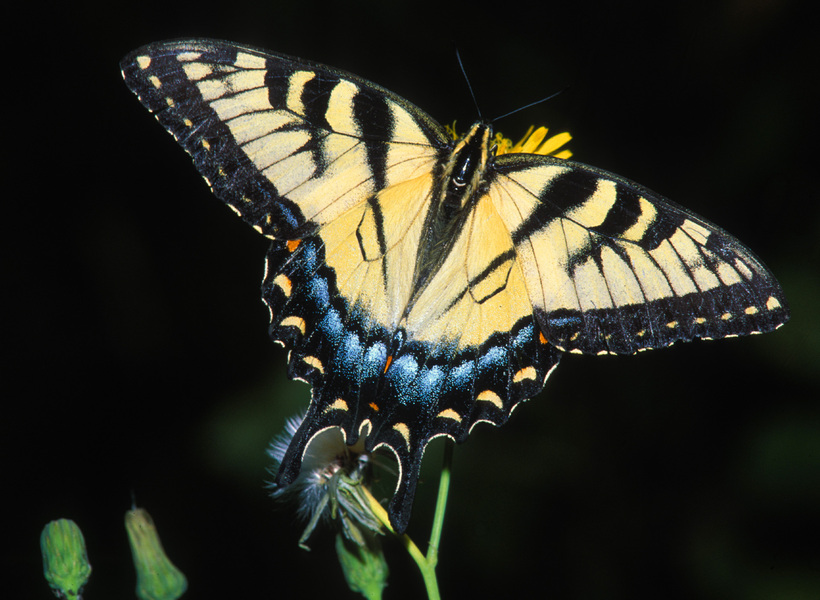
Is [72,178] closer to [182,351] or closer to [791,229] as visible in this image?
[182,351]

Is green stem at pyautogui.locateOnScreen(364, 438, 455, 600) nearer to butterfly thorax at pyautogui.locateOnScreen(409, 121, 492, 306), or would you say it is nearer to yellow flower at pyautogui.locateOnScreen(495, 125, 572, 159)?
butterfly thorax at pyautogui.locateOnScreen(409, 121, 492, 306)

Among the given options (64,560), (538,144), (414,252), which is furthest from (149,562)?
(538,144)

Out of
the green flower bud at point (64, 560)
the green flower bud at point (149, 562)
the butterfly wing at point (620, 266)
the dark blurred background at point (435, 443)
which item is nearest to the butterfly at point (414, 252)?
the butterfly wing at point (620, 266)

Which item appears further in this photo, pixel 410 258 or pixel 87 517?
pixel 87 517

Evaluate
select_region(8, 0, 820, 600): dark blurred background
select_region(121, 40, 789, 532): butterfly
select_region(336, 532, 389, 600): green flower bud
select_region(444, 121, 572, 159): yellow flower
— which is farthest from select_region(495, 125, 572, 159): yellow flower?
select_region(336, 532, 389, 600): green flower bud

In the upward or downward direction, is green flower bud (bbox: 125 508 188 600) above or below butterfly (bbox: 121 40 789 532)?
below

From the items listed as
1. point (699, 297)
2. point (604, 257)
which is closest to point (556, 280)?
point (604, 257)

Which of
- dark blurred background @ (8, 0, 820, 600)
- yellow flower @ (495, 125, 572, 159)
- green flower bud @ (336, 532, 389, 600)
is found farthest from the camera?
dark blurred background @ (8, 0, 820, 600)
